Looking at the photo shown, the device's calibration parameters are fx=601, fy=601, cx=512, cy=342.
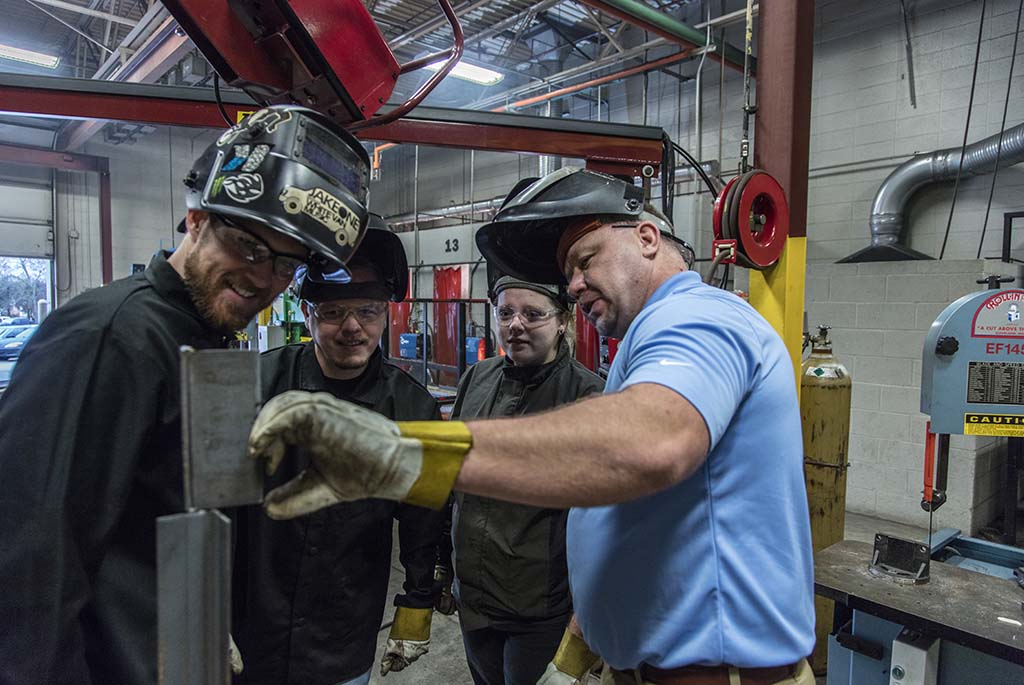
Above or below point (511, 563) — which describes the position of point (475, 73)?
above

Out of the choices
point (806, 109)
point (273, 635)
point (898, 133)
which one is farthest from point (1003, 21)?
point (273, 635)

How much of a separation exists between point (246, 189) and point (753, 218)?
6.70 ft

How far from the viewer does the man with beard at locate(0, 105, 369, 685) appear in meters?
0.89

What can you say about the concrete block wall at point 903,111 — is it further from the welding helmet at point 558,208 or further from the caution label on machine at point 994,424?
the welding helmet at point 558,208

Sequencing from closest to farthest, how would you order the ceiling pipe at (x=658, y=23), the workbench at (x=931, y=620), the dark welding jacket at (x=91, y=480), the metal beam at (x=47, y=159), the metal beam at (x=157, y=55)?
the dark welding jacket at (x=91, y=480) < the workbench at (x=931, y=620) < the ceiling pipe at (x=658, y=23) < the metal beam at (x=157, y=55) < the metal beam at (x=47, y=159)

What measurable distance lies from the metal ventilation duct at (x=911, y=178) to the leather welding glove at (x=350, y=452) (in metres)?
5.13

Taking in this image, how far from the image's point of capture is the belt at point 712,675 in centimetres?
103

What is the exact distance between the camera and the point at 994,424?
2.22 meters

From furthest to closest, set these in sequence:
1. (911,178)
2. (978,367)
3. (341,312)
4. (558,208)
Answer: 1. (911,178)
2. (978,367)
3. (341,312)
4. (558,208)

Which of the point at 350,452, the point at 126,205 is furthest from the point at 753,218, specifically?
the point at 126,205

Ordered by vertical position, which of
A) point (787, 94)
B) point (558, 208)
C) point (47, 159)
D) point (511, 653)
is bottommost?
point (511, 653)

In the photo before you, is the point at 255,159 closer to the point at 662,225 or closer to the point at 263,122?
the point at 263,122

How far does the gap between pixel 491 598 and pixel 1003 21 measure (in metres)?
5.67

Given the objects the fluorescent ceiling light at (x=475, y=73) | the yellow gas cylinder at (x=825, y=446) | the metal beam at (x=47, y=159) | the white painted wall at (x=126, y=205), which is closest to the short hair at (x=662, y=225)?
the yellow gas cylinder at (x=825, y=446)
